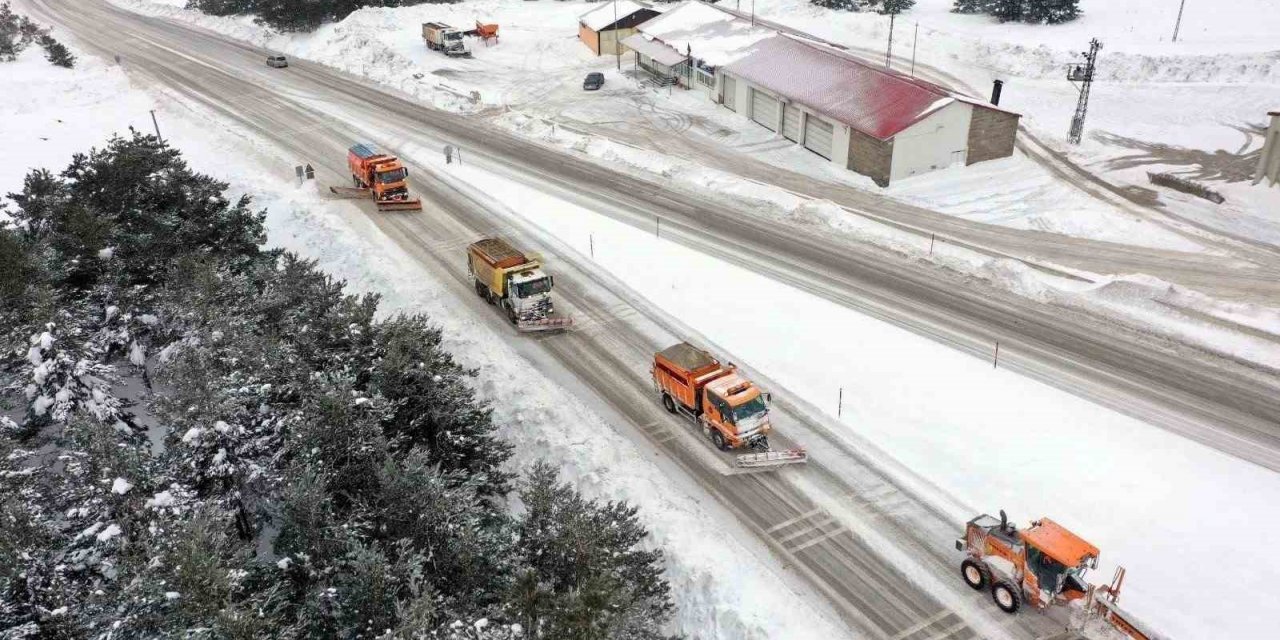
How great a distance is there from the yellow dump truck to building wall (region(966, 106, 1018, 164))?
32735 millimetres

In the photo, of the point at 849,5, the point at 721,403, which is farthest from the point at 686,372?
the point at 849,5

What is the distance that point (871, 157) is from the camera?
1992 inches

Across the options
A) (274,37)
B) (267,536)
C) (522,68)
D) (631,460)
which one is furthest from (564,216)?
(274,37)

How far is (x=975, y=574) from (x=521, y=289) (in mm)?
19688

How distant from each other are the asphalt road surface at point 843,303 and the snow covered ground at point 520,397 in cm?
93

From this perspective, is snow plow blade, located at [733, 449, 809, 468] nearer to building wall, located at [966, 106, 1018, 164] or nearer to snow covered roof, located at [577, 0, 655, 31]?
building wall, located at [966, 106, 1018, 164]

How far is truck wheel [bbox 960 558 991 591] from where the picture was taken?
792 inches

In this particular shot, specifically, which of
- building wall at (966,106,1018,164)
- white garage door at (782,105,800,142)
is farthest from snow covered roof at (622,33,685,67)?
building wall at (966,106,1018,164)

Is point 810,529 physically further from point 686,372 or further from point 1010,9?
point 1010,9

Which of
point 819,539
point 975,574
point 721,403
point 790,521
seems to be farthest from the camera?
point 721,403

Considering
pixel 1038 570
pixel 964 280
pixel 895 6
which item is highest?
pixel 895 6

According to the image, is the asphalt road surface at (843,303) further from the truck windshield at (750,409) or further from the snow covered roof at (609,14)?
the snow covered roof at (609,14)

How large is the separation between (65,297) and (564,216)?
23358 millimetres

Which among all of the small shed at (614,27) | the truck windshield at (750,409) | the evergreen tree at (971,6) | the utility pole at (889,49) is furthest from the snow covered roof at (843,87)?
the evergreen tree at (971,6)
